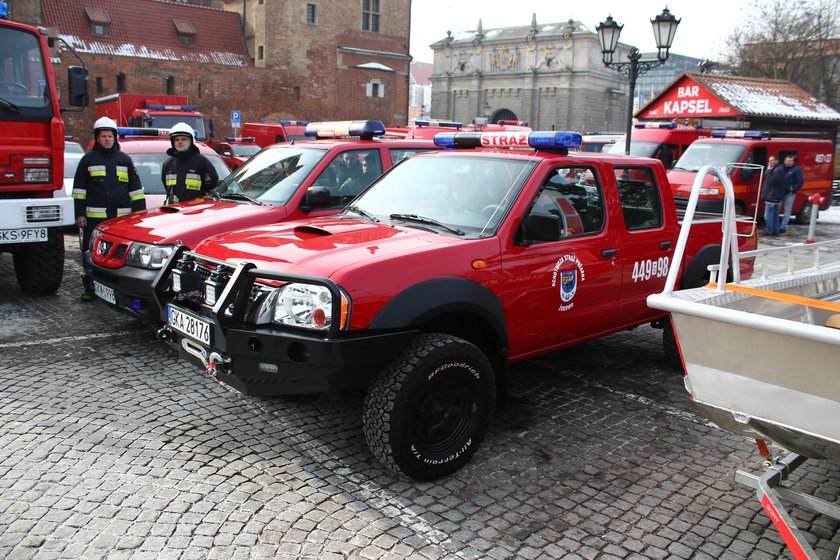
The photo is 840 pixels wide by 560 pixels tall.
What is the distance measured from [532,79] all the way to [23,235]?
74.8 metres

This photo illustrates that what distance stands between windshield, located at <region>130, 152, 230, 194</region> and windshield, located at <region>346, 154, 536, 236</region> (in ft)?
17.2

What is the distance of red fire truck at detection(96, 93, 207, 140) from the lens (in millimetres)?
21031

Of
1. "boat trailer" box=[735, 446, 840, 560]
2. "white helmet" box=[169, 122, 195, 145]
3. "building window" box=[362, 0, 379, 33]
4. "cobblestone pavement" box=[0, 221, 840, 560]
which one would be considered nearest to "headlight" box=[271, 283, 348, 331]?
"cobblestone pavement" box=[0, 221, 840, 560]

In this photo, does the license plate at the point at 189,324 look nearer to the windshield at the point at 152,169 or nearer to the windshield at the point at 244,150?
the windshield at the point at 152,169

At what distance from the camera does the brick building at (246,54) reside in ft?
133

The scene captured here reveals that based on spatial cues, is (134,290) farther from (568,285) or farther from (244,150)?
(244,150)

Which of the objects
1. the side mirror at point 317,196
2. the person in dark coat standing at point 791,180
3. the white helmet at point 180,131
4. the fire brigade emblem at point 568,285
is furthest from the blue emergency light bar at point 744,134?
the fire brigade emblem at point 568,285

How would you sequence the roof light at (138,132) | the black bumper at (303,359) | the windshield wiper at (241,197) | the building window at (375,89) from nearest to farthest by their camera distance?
the black bumper at (303,359)
the windshield wiper at (241,197)
the roof light at (138,132)
the building window at (375,89)

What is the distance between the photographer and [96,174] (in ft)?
25.5

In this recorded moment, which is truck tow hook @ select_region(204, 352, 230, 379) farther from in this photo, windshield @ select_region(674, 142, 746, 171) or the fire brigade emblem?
windshield @ select_region(674, 142, 746, 171)

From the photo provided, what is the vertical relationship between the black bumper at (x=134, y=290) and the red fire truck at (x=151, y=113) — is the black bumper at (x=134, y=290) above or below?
below

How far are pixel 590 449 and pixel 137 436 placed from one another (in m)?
2.81

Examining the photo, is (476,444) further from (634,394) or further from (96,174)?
(96,174)

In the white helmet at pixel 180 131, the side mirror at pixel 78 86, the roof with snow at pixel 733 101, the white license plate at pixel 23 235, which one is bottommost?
the white license plate at pixel 23 235
